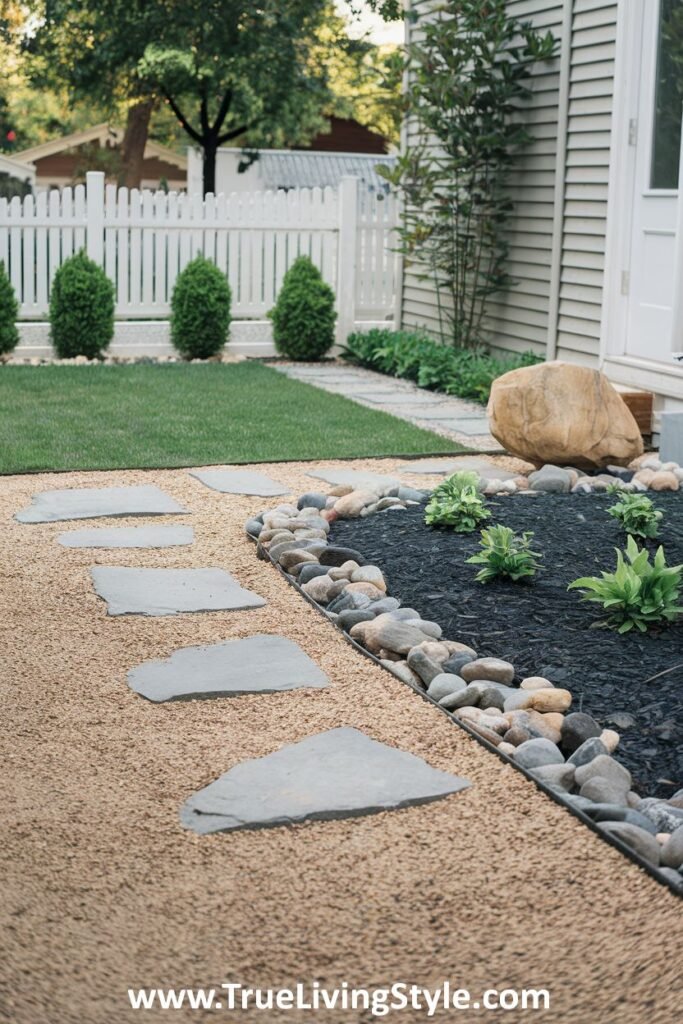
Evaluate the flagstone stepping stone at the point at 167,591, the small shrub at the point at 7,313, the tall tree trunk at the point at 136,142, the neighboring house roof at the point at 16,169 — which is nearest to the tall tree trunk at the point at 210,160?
the tall tree trunk at the point at 136,142

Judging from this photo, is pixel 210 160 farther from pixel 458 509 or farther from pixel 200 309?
pixel 458 509

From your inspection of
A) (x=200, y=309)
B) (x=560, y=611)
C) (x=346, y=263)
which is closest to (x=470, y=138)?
(x=346, y=263)

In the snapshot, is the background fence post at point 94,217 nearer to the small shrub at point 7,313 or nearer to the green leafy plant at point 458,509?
the small shrub at point 7,313

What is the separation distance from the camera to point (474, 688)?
10.7 ft

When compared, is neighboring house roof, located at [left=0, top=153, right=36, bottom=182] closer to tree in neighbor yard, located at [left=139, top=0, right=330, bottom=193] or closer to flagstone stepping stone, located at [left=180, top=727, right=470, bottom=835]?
tree in neighbor yard, located at [left=139, top=0, right=330, bottom=193]

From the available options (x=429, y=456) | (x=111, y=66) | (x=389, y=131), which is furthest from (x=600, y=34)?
(x=389, y=131)

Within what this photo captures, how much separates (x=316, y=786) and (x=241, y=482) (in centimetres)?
338

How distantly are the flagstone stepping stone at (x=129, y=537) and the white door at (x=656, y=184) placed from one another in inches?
144

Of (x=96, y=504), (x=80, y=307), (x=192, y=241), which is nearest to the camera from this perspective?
(x=96, y=504)

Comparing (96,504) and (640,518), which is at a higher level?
(640,518)

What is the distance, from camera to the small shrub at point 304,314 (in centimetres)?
1116

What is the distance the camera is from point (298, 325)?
11.2m

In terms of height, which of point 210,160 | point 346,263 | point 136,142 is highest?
point 136,142

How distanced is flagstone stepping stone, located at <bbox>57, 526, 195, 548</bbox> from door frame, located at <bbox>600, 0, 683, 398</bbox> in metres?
3.50
